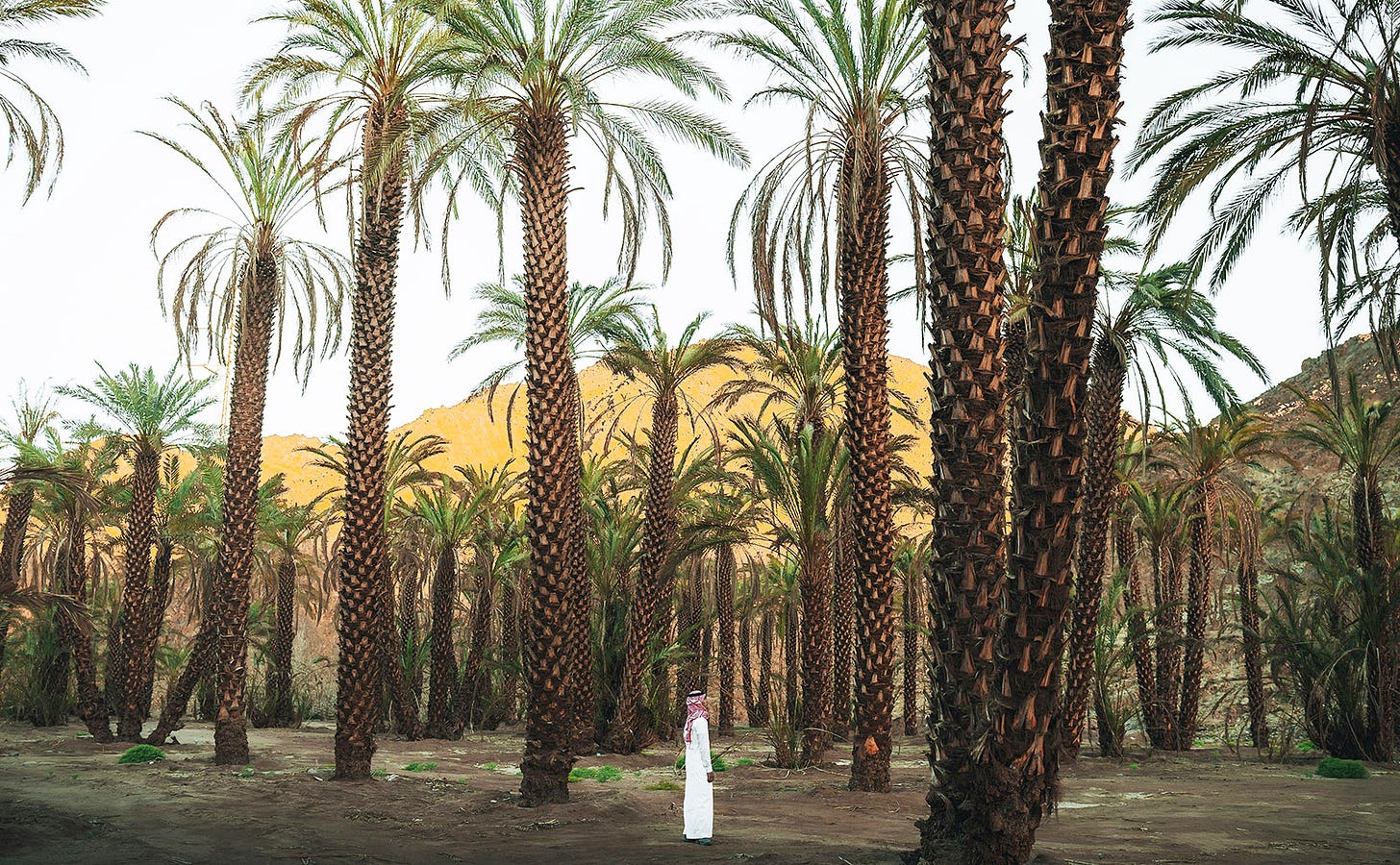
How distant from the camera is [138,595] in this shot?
77.7ft

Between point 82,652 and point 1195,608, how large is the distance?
2852 cm

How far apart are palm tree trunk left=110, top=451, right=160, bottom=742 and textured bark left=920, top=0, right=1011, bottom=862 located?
2134 cm

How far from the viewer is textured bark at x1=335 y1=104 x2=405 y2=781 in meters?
16.6

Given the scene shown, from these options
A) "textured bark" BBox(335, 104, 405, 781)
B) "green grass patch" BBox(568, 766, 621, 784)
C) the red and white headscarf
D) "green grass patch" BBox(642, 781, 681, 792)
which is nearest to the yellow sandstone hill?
"green grass patch" BBox(568, 766, 621, 784)

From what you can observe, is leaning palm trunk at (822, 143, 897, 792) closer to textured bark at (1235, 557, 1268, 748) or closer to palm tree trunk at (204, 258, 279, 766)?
textured bark at (1235, 557, 1268, 748)

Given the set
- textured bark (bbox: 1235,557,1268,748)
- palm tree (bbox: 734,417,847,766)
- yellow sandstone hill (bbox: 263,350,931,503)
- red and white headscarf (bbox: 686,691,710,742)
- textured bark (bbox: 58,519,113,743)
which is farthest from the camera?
yellow sandstone hill (bbox: 263,350,931,503)

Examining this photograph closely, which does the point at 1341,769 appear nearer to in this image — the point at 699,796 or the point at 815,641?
the point at 815,641

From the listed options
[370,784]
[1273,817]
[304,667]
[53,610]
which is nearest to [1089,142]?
[1273,817]

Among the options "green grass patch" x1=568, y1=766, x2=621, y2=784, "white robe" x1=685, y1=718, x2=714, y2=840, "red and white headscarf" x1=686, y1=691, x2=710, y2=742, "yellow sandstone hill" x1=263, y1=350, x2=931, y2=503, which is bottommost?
"green grass patch" x1=568, y1=766, x2=621, y2=784

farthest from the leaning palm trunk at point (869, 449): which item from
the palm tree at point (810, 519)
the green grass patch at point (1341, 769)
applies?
the green grass patch at point (1341, 769)

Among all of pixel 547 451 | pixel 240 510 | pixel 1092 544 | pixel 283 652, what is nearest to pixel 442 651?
pixel 283 652

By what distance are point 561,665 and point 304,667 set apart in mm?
38250

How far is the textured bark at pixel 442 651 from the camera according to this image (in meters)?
27.4

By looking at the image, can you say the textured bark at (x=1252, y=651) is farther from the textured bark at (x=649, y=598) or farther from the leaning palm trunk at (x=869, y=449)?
the textured bark at (x=649, y=598)
